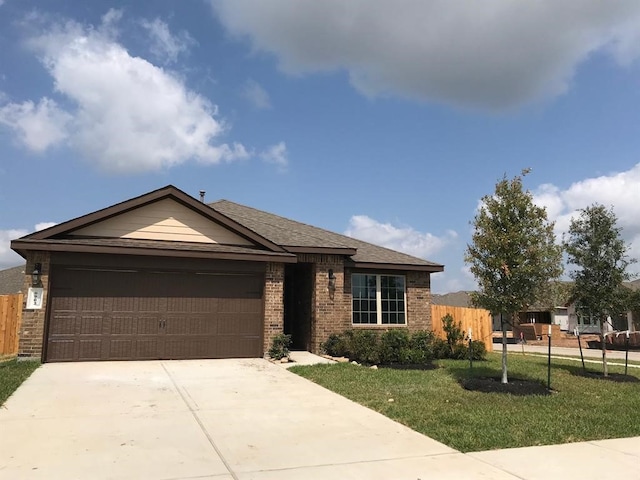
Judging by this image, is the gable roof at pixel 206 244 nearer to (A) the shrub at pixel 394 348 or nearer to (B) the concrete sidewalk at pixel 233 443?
(A) the shrub at pixel 394 348

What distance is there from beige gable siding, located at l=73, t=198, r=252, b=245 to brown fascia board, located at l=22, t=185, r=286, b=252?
192 mm

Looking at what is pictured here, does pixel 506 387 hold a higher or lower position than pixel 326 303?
lower

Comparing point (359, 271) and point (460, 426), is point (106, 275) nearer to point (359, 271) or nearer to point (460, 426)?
point (359, 271)

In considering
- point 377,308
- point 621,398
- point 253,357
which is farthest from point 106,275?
point 621,398

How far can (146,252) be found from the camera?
12.9 m

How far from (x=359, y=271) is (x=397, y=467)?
35.5 feet

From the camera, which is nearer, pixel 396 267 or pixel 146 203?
pixel 146 203

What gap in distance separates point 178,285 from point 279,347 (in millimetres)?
3198

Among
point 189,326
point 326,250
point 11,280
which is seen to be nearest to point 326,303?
point 326,250

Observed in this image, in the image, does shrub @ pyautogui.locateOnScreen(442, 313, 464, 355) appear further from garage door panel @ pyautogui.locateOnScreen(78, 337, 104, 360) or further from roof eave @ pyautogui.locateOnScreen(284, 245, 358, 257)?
garage door panel @ pyautogui.locateOnScreen(78, 337, 104, 360)

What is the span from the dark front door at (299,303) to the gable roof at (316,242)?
0.93 metres

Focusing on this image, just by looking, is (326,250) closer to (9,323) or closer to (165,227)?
(165,227)

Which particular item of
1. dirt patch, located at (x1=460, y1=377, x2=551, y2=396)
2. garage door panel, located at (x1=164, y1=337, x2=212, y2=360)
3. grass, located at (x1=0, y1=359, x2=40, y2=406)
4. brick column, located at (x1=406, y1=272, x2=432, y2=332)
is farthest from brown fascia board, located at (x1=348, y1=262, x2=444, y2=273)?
grass, located at (x1=0, y1=359, x2=40, y2=406)

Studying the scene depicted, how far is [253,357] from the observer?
45.5ft
